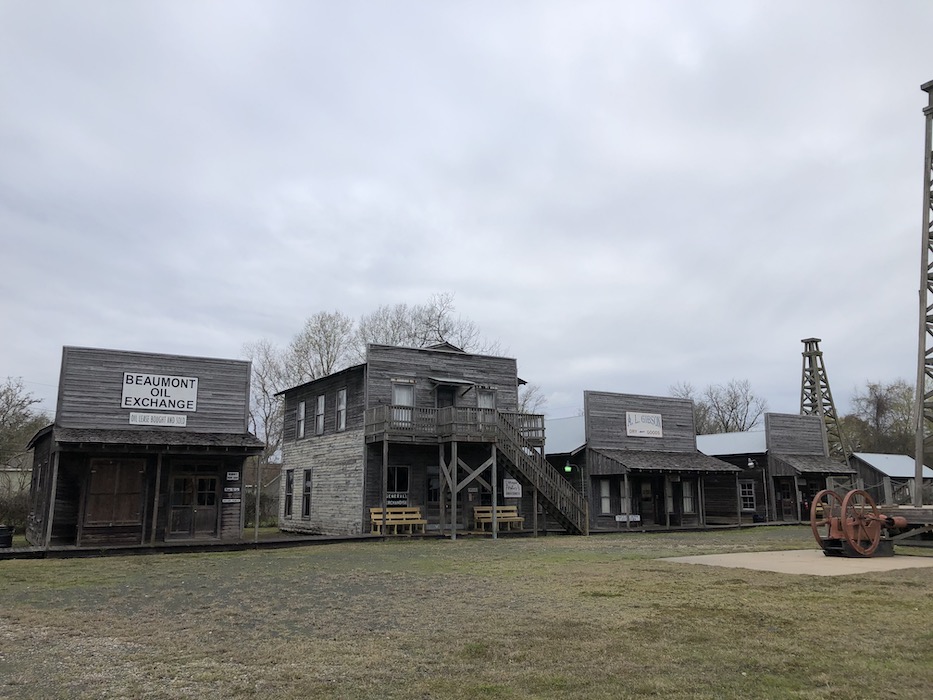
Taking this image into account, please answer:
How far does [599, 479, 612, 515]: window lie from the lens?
32.2m

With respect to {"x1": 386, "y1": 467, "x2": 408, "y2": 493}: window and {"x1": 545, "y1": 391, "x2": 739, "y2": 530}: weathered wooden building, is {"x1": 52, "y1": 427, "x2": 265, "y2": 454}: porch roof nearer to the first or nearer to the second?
{"x1": 386, "y1": 467, "x2": 408, "y2": 493}: window

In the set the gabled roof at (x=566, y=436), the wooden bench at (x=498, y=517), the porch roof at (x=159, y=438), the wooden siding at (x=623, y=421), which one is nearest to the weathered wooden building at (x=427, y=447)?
the wooden bench at (x=498, y=517)

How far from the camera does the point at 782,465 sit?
3784 centimetres

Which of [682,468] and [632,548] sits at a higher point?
[682,468]

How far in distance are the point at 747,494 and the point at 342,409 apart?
76.5 ft

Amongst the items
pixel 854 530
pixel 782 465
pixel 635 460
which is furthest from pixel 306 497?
pixel 782 465

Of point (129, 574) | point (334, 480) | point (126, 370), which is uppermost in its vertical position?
point (126, 370)

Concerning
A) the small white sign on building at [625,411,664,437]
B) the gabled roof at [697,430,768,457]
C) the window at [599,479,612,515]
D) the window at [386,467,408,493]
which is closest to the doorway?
the window at [386,467,408,493]

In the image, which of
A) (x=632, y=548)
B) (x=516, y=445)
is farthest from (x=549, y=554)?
(x=516, y=445)

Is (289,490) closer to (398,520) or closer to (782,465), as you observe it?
(398,520)

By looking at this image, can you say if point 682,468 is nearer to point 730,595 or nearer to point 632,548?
point 632,548

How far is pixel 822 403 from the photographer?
1977 inches

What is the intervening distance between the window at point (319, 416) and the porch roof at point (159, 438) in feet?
24.4

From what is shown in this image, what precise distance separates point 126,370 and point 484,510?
13.5 meters
